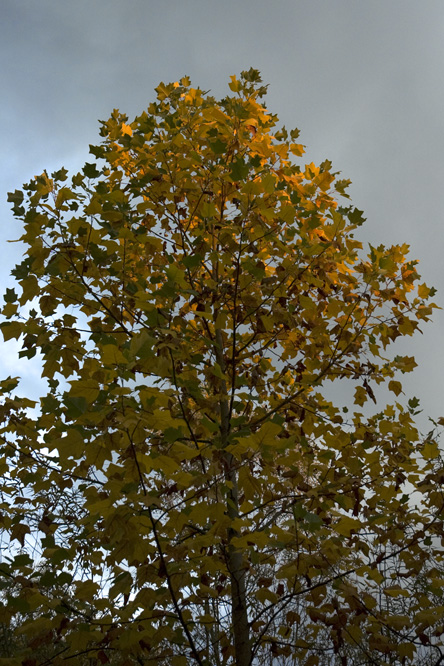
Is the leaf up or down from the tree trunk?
up

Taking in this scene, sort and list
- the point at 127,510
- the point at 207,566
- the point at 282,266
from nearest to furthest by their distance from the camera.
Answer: the point at 127,510, the point at 207,566, the point at 282,266

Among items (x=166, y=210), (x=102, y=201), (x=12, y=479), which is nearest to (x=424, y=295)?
(x=166, y=210)

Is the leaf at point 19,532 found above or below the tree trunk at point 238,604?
above

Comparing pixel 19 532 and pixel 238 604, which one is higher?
pixel 19 532

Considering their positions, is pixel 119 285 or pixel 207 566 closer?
pixel 207 566

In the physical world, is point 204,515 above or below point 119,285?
below

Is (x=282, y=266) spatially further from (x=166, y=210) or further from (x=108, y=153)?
(x=108, y=153)

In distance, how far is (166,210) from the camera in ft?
11.7

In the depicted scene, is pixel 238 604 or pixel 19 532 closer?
pixel 19 532

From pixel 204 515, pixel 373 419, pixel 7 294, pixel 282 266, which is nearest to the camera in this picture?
pixel 204 515

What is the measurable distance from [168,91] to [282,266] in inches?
67.7

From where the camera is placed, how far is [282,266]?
316cm

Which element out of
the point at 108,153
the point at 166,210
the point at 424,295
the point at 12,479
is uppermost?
the point at 108,153

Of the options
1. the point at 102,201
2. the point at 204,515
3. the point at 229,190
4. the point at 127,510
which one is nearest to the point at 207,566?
the point at 204,515
